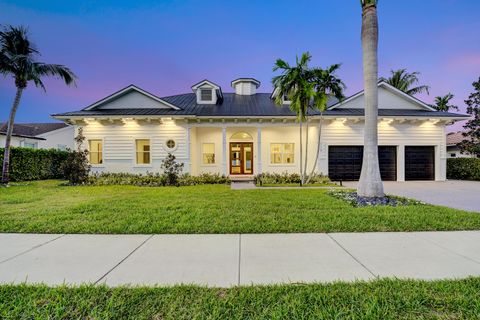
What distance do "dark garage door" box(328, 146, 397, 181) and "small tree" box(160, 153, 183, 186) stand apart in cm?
929

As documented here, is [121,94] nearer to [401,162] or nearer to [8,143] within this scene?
[8,143]

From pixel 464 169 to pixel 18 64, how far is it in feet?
88.8

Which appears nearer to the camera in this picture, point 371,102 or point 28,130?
point 371,102

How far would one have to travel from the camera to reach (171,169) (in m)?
11.9

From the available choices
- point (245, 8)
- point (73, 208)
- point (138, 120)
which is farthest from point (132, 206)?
point (245, 8)

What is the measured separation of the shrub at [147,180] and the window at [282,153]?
411 cm

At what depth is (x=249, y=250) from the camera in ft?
11.1

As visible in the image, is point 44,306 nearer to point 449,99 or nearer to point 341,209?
point 341,209

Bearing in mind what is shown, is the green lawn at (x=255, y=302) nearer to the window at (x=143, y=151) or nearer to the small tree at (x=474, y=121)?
the window at (x=143, y=151)

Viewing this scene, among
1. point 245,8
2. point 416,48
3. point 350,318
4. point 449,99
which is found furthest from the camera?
point 449,99

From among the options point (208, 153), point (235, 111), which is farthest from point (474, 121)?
point (208, 153)

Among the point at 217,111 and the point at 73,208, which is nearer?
the point at 73,208

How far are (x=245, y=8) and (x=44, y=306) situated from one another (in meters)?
26.9

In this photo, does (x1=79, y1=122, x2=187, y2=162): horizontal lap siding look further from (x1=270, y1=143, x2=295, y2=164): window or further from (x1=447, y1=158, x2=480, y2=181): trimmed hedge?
(x1=447, y1=158, x2=480, y2=181): trimmed hedge
